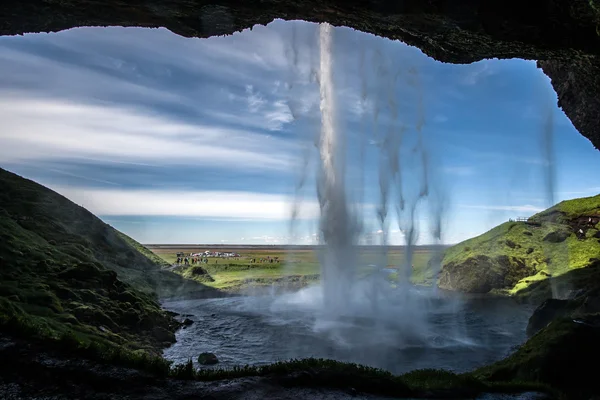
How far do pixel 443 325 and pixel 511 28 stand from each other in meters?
40.8

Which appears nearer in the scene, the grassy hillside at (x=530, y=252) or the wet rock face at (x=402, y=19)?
the wet rock face at (x=402, y=19)

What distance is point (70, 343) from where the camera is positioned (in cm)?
1422

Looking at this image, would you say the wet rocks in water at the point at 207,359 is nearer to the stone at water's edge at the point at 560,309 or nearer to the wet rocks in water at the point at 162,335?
the wet rocks in water at the point at 162,335

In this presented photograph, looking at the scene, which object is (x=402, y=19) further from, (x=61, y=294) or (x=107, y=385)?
(x=61, y=294)

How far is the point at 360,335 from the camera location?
4066 cm

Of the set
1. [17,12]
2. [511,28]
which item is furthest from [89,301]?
[511,28]

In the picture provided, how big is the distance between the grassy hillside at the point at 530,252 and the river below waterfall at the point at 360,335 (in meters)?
17.7

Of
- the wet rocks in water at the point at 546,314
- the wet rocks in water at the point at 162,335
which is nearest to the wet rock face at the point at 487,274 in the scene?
the wet rocks in water at the point at 546,314

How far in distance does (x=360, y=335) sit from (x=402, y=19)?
34.3 m

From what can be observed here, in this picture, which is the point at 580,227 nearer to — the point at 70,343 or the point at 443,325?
the point at 443,325

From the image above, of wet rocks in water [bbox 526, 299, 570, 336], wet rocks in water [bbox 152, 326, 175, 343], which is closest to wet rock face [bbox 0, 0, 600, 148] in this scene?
wet rocks in water [bbox 526, 299, 570, 336]

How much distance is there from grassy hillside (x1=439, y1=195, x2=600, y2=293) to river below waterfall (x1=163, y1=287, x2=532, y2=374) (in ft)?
58.1

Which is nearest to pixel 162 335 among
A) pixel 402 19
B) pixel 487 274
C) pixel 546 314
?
pixel 402 19

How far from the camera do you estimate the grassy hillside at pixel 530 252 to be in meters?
76.8
